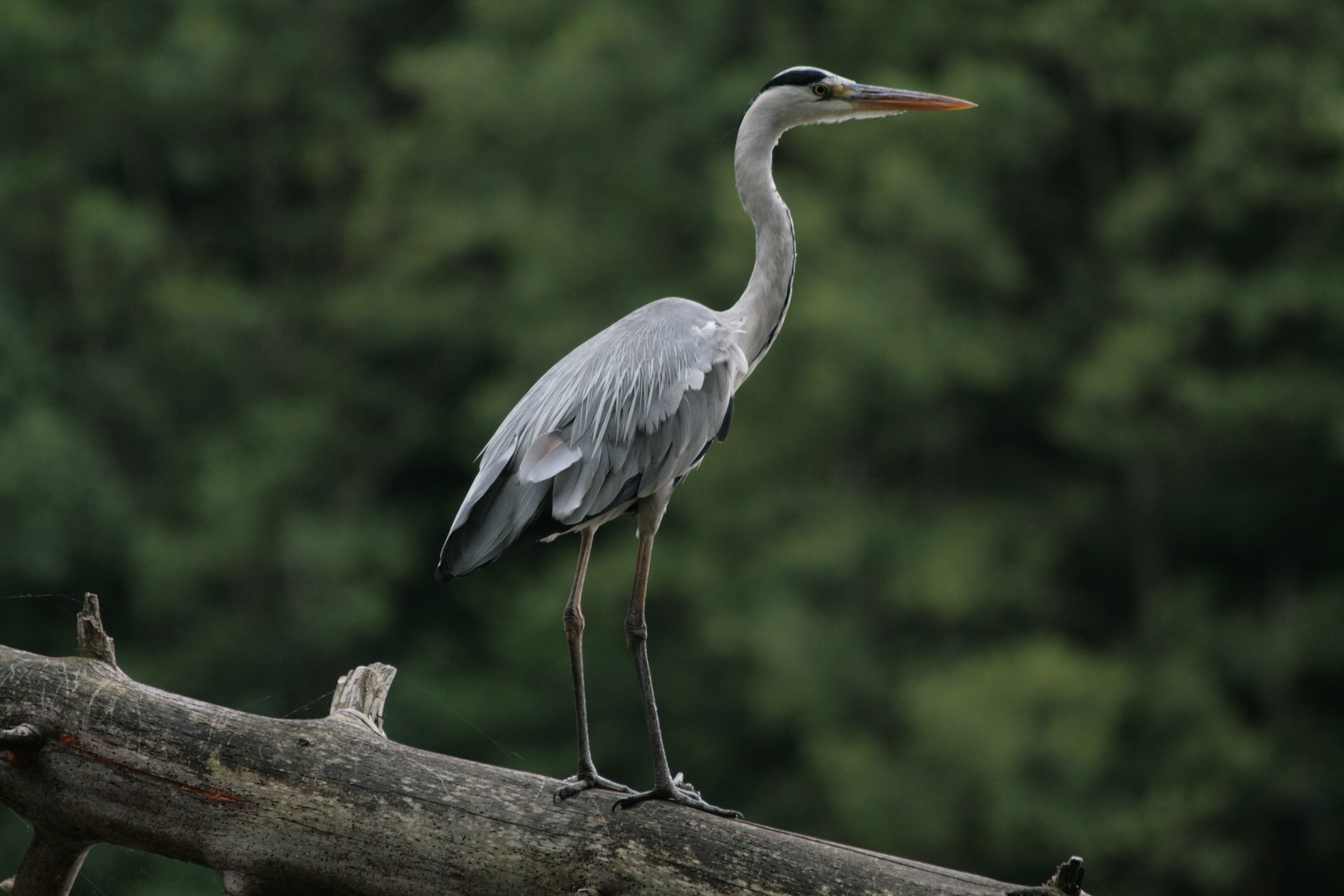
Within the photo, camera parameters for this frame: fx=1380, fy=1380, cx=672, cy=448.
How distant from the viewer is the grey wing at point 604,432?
3.87 meters

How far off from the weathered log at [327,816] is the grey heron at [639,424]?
17 cm

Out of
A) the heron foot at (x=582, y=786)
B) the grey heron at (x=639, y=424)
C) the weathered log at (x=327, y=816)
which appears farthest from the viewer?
the grey heron at (x=639, y=424)

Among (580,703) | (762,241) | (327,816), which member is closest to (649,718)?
(580,703)

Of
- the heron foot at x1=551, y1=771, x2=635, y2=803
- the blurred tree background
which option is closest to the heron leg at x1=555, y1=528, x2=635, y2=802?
the heron foot at x1=551, y1=771, x2=635, y2=803

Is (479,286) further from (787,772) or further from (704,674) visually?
(787,772)

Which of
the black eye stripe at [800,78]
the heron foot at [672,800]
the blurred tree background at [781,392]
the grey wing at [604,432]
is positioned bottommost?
→ the heron foot at [672,800]

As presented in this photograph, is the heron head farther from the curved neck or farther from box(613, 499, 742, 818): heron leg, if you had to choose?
box(613, 499, 742, 818): heron leg

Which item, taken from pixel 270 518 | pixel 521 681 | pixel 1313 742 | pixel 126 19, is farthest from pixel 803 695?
pixel 126 19

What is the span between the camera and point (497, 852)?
3396 mm

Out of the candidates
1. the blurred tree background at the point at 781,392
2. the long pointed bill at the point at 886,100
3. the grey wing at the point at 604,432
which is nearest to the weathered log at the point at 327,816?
the grey wing at the point at 604,432

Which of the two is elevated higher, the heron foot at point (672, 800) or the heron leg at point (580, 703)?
the heron leg at point (580, 703)

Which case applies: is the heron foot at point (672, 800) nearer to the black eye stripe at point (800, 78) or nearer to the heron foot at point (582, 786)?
the heron foot at point (582, 786)

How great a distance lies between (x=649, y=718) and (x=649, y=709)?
3 cm

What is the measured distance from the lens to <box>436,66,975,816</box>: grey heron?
386 centimetres
